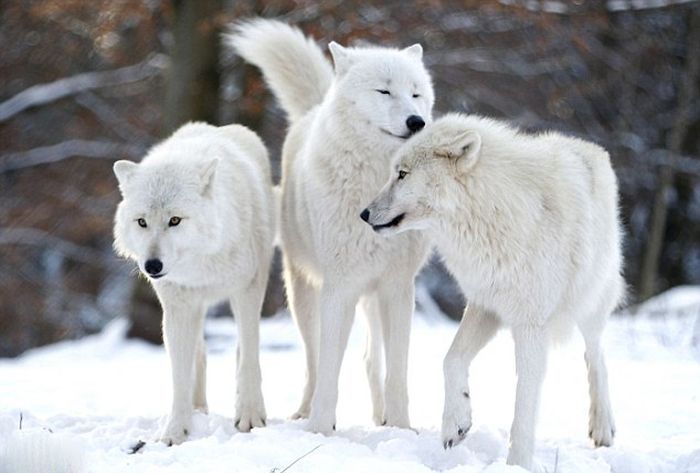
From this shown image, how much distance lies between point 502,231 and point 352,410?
7.49ft

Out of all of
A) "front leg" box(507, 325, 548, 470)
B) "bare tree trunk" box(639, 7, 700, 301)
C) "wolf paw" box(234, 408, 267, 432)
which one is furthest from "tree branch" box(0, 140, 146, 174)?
"front leg" box(507, 325, 548, 470)

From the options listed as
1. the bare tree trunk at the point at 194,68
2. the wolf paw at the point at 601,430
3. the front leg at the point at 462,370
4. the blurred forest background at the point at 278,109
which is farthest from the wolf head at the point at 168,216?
the blurred forest background at the point at 278,109

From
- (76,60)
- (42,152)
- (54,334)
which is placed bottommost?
(54,334)

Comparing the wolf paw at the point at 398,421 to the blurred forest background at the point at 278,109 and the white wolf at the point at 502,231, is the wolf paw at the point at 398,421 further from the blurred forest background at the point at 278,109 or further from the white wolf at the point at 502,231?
the blurred forest background at the point at 278,109

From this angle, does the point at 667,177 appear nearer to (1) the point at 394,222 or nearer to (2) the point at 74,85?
(2) the point at 74,85

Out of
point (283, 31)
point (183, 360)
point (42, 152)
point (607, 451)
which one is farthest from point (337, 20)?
point (607, 451)

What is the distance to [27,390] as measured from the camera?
6977 mm

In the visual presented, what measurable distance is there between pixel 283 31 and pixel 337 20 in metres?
4.16

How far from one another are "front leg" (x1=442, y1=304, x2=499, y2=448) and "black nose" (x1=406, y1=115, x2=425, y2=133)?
0.97 m

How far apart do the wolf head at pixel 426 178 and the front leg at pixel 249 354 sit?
3.79 ft

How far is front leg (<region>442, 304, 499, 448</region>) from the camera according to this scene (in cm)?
494

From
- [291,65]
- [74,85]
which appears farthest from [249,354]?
[74,85]

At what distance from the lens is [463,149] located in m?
4.79

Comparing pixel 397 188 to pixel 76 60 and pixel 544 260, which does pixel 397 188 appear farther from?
pixel 76 60
